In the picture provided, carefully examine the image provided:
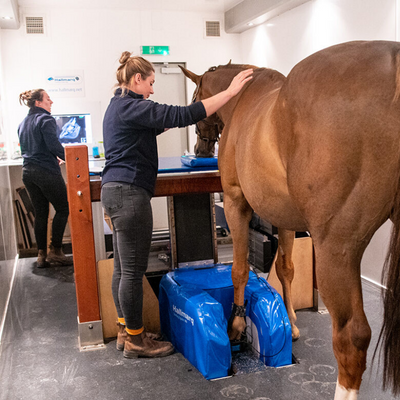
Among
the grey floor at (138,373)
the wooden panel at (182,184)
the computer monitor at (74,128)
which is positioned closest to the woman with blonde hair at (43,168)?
the computer monitor at (74,128)

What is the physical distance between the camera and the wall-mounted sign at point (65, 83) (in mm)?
5953

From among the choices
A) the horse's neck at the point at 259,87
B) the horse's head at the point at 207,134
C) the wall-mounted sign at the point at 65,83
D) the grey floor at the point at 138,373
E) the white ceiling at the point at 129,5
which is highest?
the white ceiling at the point at 129,5

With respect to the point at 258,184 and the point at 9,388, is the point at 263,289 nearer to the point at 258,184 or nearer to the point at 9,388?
the point at 258,184

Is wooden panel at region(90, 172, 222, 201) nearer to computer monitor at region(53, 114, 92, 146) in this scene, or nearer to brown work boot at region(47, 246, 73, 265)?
brown work boot at region(47, 246, 73, 265)

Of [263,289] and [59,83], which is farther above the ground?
[59,83]

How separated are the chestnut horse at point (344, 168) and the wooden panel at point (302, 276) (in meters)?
1.47

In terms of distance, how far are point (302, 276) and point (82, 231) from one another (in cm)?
156


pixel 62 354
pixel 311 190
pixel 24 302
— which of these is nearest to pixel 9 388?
pixel 62 354

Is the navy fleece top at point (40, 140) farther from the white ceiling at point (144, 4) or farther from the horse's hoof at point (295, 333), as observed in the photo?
the horse's hoof at point (295, 333)

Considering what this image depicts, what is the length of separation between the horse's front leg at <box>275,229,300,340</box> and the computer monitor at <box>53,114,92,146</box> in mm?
3988

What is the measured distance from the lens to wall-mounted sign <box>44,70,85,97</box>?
5.95 metres

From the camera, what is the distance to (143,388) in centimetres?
220

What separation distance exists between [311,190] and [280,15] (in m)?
4.70

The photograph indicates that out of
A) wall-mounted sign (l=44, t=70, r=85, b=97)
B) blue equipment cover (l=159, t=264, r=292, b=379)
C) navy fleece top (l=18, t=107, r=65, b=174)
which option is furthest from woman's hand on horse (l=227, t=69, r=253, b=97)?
wall-mounted sign (l=44, t=70, r=85, b=97)
